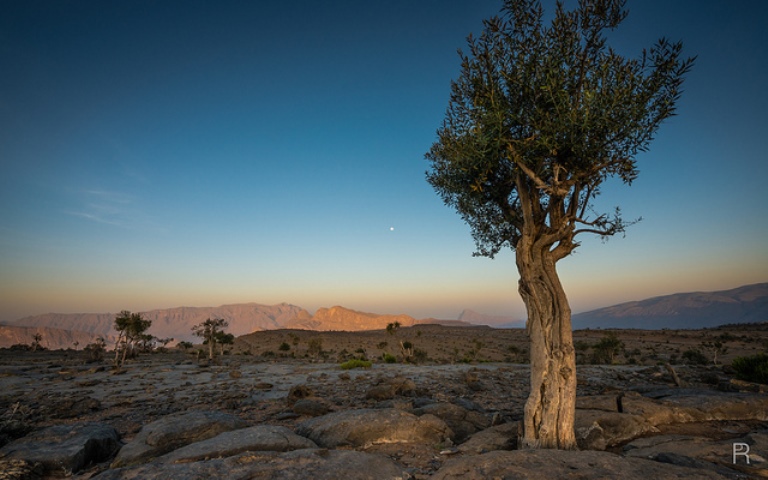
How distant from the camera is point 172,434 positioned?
31.3ft

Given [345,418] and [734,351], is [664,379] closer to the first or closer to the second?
[345,418]

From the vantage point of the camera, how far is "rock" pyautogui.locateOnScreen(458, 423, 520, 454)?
30.1 ft

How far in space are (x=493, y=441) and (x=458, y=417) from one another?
2950mm

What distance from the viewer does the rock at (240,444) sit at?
25.7 ft

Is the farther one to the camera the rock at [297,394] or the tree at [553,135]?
the rock at [297,394]

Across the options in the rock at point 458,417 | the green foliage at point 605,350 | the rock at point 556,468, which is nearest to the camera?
the rock at point 556,468

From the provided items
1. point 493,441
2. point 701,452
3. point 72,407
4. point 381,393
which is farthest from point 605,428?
point 72,407

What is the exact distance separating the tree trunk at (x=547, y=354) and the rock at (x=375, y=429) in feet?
9.01

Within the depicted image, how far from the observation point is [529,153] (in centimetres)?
991

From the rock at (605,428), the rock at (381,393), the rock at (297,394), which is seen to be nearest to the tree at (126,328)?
the rock at (297,394)

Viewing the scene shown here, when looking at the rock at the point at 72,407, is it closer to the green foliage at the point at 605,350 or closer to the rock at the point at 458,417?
the rock at the point at 458,417

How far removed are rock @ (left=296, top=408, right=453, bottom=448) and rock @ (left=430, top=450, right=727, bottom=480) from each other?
9.31 ft

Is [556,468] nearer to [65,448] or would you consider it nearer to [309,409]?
[309,409]

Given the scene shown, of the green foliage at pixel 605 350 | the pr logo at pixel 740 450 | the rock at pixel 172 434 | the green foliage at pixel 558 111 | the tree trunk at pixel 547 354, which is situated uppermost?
the green foliage at pixel 558 111
